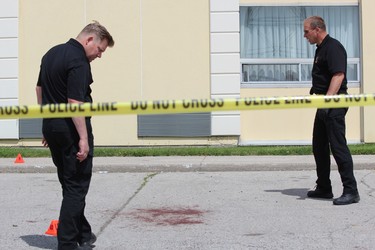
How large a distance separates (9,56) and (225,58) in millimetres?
4304

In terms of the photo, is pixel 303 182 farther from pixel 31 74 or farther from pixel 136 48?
pixel 31 74

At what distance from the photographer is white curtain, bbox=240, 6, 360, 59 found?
1483 cm

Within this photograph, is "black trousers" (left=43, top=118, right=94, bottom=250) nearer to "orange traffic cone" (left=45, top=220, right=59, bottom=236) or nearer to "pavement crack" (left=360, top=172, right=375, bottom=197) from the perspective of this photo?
"orange traffic cone" (left=45, top=220, right=59, bottom=236)

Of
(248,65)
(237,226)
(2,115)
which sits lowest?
(237,226)

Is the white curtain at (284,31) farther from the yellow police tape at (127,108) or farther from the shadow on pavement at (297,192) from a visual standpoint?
the yellow police tape at (127,108)

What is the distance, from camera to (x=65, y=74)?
5.37m

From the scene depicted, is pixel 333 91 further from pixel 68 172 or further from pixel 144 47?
pixel 144 47

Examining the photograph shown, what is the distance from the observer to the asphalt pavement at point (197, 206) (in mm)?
6297

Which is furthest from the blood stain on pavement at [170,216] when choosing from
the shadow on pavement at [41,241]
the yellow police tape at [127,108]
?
the yellow police tape at [127,108]

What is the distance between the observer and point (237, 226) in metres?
6.87

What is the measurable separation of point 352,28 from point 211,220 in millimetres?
8851

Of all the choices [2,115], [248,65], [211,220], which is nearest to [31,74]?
[248,65]

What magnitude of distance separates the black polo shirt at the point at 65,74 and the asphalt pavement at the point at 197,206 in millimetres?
1416

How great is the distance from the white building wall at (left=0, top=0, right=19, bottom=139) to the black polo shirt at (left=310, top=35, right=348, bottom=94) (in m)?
7.98
